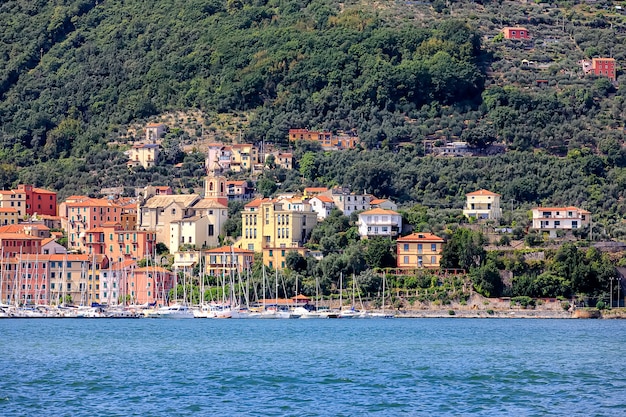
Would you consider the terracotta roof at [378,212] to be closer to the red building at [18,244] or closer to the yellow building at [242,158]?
the yellow building at [242,158]

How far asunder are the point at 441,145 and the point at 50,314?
1647 inches

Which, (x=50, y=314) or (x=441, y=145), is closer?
(x=50, y=314)

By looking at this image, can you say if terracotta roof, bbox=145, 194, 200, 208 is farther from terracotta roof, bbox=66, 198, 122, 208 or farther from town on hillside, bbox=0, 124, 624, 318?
terracotta roof, bbox=66, 198, 122, 208

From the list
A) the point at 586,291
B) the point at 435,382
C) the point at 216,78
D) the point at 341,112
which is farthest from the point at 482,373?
the point at 216,78

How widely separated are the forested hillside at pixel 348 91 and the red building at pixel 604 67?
1.62 meters

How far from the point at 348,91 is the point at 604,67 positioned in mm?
24055

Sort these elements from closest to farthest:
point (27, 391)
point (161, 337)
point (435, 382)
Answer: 1. point (27, 391)
2. point (435, 382)
3. point (161, 337)

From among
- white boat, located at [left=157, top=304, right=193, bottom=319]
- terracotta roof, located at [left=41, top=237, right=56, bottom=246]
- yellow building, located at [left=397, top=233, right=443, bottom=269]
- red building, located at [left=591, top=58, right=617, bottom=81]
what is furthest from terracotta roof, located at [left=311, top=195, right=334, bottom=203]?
red building, located at [left=591, top=58, right=617, bottom=81]

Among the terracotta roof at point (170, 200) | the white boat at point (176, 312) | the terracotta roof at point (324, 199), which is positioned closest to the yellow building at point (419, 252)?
the terracotta roof at point (324, 199)

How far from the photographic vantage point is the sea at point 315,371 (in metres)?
41.2

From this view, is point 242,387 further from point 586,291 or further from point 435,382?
point 586,291

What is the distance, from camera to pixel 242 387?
4600cm

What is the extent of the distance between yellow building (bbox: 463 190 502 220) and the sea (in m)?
26.8

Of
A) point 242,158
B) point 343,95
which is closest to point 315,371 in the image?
point 242,158
